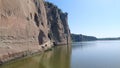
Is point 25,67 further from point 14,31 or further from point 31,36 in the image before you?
point 31,36

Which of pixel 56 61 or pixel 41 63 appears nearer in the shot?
pixel 41 63

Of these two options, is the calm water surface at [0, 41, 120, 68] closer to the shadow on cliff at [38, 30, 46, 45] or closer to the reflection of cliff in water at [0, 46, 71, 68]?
the reflection of cliff in water at [0, 46, 71, 68]

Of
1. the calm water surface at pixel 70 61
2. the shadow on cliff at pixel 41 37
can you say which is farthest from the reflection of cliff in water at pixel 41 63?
the shadow on cliff at pixel 41 37

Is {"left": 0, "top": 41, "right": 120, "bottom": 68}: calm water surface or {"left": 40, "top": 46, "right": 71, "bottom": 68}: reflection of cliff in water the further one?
{"left": 40, "top": 46, "right": 71, "bottom": 68}: reflection of cliff in water

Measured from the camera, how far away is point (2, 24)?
22.1 m

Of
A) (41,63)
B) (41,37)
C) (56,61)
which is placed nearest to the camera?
(41,63)

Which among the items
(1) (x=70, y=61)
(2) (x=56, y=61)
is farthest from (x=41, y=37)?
(1) (x=70, y=61)

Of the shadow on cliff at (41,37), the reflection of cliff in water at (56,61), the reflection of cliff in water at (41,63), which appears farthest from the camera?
the shadow on cliff at (41,37)

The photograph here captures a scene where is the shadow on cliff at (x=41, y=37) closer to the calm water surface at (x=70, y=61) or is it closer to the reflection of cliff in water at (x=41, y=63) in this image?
the calm water surface at (x=70, y=61)

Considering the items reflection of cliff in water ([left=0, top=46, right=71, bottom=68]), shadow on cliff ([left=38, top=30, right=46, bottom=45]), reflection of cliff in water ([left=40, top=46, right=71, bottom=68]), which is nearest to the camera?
reflection of cliff in water ([left=0, top=46, right=71, bottom=68])

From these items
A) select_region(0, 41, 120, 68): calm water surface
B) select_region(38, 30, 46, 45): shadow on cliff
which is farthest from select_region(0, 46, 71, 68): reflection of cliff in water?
select_region(38, 30, 46, 45): shadow on cliff

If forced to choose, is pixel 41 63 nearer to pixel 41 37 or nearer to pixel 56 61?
pixel 56 61

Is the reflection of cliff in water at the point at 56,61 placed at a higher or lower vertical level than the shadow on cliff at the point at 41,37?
lower

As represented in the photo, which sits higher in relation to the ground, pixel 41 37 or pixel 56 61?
pixel 41 37
